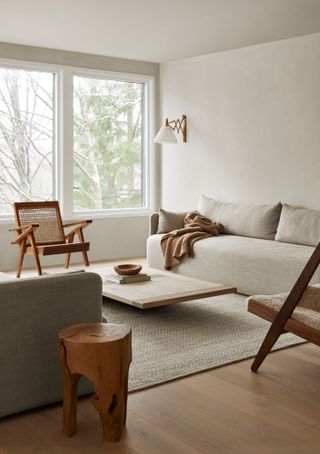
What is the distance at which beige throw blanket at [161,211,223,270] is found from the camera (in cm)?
593

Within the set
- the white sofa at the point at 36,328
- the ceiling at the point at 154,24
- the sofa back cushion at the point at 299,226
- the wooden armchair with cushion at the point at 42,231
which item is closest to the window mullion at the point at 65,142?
the ceiling at the point at 154,24

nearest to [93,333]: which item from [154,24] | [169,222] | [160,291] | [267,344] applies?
[267,344]

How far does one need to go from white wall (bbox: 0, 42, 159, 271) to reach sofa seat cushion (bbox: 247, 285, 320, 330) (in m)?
3.83

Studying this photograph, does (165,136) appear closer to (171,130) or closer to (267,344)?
(171,130)

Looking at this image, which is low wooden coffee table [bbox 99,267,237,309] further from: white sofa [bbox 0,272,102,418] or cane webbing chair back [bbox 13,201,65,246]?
cane webbing chair back [bbox 13,201,65,246]

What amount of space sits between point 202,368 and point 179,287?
1201 millimetres

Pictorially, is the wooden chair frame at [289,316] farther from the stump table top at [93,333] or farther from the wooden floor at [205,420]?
the stump table top at [93,333]

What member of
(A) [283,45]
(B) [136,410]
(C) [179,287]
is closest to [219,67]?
(A) [283,45]

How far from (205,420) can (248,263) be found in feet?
8.92

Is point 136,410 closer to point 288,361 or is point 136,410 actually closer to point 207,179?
point 288,361

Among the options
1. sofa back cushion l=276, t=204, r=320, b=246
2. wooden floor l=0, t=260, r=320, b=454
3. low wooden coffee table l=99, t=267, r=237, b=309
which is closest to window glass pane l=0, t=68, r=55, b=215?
low wooden coffee table l=99, t=267, r=237, b=309

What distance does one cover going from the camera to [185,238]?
595 cm

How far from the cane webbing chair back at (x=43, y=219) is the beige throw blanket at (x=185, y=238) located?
1.15 metres

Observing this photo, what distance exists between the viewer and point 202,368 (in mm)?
3439
